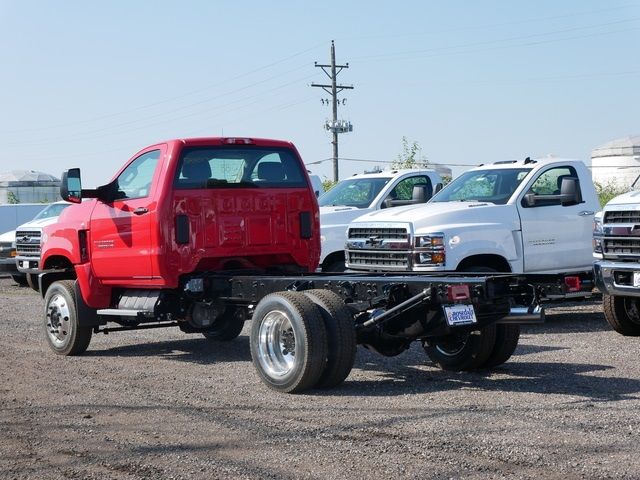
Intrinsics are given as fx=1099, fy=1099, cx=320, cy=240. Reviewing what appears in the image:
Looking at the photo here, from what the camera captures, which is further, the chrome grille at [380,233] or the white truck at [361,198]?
the white truck at [361,198]

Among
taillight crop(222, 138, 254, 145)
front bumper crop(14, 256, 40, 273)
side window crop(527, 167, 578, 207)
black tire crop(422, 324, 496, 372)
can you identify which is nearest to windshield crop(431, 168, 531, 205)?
side window crop(527, 167, 578, 207)

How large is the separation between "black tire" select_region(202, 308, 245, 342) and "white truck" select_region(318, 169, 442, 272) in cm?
385

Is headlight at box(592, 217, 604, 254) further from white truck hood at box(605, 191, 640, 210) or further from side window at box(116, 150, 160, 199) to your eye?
side window at box(116, 150, 160, 199)

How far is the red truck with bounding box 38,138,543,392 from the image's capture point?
29.3ft

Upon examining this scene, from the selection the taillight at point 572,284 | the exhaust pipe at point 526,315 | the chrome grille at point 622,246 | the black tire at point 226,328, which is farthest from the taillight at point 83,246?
the chrome grille at point 622,246

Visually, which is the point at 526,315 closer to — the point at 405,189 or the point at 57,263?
the point at 57,263

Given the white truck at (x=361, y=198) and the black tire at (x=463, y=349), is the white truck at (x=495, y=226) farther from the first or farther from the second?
the black tire at (x=463, y=349)

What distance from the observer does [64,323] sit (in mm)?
12086

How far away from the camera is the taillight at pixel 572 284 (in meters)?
8.99

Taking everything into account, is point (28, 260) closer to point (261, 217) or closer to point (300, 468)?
point (261, 217)

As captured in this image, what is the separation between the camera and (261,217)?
1127 cm

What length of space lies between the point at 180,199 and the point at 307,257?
160 centimetres

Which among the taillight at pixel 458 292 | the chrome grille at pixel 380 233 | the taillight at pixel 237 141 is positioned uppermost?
the taillight at pixel 237 141

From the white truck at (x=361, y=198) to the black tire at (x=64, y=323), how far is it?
17.0ft
